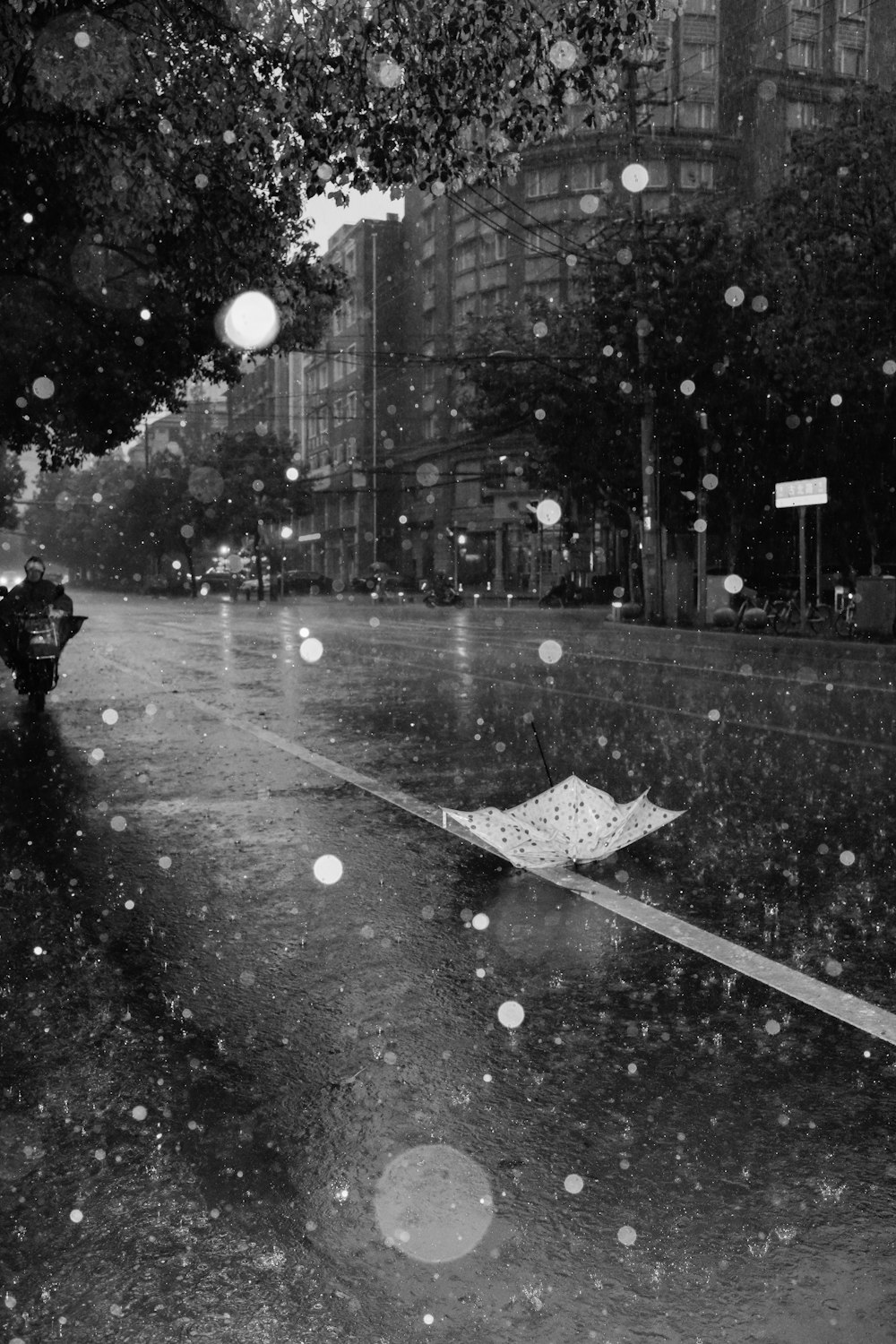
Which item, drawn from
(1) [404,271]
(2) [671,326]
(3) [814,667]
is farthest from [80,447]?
(1) [404,271]

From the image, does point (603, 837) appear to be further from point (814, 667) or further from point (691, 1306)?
point (814, 667)

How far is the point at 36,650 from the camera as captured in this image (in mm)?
14344

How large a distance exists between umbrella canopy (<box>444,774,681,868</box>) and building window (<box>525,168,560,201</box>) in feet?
223

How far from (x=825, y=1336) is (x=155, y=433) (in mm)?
164313

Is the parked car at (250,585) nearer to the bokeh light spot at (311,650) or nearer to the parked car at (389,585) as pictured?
the parked car at (389,585)

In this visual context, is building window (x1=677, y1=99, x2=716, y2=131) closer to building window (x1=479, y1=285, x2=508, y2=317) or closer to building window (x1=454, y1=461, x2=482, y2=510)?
building window (x1=479, y1=285, x2=508, y2=317)

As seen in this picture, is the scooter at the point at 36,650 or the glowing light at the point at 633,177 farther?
the glowing light at the point at 633,177

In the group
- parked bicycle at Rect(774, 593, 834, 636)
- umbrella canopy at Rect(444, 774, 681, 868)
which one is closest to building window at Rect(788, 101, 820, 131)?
parked bicycle at Rect(774, 593, 834, 636)

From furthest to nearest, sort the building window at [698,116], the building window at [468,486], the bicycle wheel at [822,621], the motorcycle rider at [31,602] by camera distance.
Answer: the building window at [468,486], the building window at [698,116], the bicycle wheel at [822,621], the motorcycle rider at [31,602]

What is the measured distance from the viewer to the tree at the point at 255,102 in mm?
8945

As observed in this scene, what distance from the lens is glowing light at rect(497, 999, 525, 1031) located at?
4.41 meters

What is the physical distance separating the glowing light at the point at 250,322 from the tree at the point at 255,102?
0.76 meters

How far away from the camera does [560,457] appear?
4128 cm

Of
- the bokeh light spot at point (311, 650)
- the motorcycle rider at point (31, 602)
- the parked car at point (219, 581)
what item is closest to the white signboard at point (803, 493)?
the bokeh light spot at point (311, 650)
